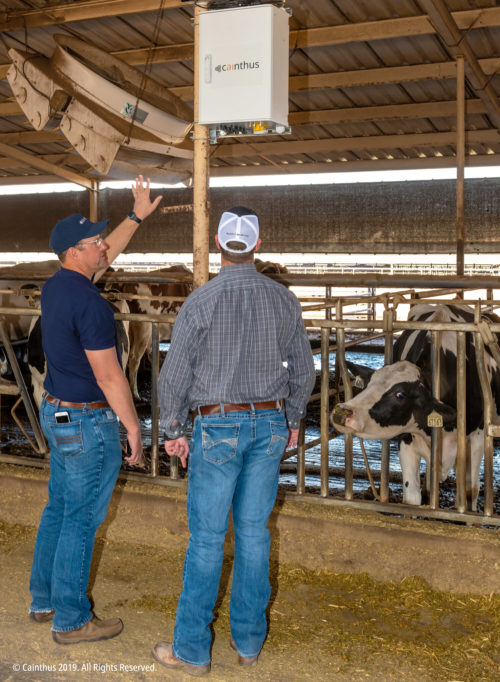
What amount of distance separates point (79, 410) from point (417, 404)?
1.93m

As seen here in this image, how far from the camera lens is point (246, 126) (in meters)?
3.68

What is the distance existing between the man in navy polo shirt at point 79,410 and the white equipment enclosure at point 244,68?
3.02 ft

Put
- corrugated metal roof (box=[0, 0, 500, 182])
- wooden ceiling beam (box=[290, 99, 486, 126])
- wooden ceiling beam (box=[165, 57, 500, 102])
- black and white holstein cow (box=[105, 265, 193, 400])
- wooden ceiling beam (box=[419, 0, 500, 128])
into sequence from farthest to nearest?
wooden ceiling beam (box=[290, 99, 486, 126])
black and white holstein cow (box=[105, 265, 193, 400])
wooden ceiling beam (box=[165, 57, 500, 102])
corrugated metal roof (box=[0, 0, 500, 182])
wooden ceiling beam (box=[419, 0, 500, 128])

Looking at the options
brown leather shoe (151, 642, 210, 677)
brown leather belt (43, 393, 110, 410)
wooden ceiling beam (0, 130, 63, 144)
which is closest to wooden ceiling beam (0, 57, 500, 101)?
wooden ceiling beam (0, 130, 63, 144)

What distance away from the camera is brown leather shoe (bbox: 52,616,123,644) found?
3131mm

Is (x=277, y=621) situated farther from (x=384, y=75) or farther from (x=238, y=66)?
(x=384, y=75)

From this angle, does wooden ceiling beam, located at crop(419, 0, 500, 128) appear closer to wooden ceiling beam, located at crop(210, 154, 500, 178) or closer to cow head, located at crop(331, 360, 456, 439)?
wooden ceiling beam, located at crop(210, 154, 500, 178)

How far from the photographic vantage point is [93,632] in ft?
10.4

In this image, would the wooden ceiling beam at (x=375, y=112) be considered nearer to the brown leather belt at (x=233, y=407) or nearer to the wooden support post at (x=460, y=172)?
the wooden support post at (x=460, y=172)

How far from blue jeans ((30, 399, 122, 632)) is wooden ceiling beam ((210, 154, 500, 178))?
13.6 meters

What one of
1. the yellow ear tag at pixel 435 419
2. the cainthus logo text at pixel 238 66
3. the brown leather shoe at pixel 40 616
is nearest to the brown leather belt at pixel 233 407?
the brown leather shoe at pixel 40 616

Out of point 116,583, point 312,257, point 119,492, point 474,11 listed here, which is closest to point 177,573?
point 116,583

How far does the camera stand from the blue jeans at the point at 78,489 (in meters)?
3.13

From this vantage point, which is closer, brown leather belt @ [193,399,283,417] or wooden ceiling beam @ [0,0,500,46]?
brown leather belt @ [193,399,283,417]
